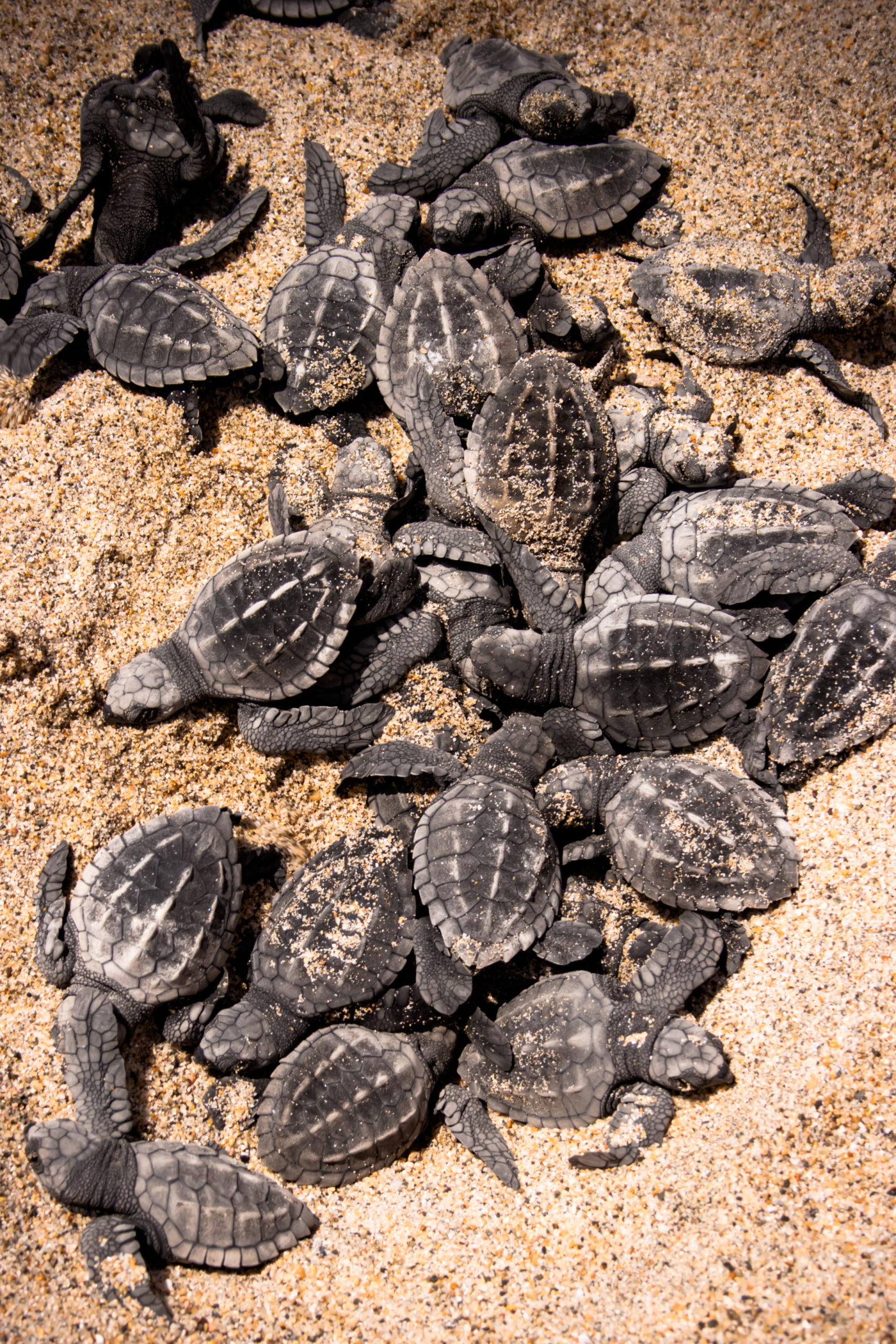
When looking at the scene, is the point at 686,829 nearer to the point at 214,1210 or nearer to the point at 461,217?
the point at 214,1210

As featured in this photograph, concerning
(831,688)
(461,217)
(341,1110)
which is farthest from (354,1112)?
(461,217)

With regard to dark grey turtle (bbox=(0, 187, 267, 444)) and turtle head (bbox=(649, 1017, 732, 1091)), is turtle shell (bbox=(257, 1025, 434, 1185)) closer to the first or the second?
turtle head (bbox=(649, 1017, 732, 1091))

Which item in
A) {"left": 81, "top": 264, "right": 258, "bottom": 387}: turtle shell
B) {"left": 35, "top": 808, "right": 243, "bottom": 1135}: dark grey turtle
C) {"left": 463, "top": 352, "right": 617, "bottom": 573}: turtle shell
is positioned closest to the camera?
{"left": 35, "top": 808, "right": 243, "bottom": 1135}: dark grey turtle

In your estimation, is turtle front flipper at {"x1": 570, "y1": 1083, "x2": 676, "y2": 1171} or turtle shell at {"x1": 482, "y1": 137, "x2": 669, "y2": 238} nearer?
turtle front flipper at {"x1": 570, "y1": 1083, "x2": 676, "y2": 1171}

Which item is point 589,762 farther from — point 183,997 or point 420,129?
point 420,129

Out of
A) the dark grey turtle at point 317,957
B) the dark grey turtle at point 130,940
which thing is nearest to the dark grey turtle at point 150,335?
the dark grey turtle at point 130,940

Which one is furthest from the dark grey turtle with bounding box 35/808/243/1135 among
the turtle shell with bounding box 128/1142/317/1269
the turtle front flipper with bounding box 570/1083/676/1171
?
the turtle front flipper with bounding box 570/1083/676/1171

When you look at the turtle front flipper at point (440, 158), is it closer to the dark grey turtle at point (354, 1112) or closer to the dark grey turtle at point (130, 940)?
the dark grey turtle at point (130, 940)

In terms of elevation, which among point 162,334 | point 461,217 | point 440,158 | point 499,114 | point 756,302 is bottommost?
point 756,302
